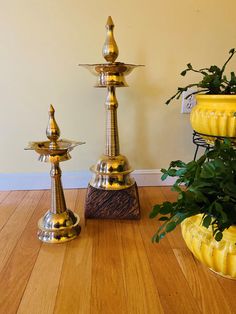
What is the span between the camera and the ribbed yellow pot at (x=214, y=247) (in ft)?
1.82

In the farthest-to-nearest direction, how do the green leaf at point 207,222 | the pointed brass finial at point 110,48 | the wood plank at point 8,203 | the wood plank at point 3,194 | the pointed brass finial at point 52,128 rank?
the wood plank at point 3,194, the wood plank at point 8,203, the pointed brass finial at point 110,48, the pointed brass finial at point 52,128, the green leaf at point 207,222

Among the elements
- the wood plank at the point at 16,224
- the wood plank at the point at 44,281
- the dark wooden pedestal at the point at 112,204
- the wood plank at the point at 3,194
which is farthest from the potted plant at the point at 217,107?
the wood plank at the point at 3,194

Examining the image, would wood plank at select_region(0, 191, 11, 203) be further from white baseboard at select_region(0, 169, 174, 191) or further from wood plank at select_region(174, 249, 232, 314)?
wood plank at select_region(174, 249, 232, 314)

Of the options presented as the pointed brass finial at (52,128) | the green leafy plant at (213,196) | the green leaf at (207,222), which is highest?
the pointed brass finial at (52,128)

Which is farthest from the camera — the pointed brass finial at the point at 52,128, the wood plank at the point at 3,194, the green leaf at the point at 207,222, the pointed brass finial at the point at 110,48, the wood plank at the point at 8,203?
the wood plank at the point at 3,194

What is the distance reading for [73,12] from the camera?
0.96 m

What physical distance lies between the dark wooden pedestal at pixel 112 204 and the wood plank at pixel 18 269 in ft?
0.69

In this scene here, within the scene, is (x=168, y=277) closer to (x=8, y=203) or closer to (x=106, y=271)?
(x=106, y=271)

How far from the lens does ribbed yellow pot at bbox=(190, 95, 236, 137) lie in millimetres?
750

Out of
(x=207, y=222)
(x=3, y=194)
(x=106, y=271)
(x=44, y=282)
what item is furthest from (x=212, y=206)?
(x=3, y=194)

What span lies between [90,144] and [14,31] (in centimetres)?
54

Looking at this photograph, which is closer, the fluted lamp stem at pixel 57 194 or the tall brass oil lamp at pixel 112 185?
the fluted lamp stem at pixel 57 194

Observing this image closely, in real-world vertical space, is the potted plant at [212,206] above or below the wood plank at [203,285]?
above

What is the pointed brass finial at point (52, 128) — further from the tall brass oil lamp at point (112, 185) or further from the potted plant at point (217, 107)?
the potted plant at point (217, 107)
